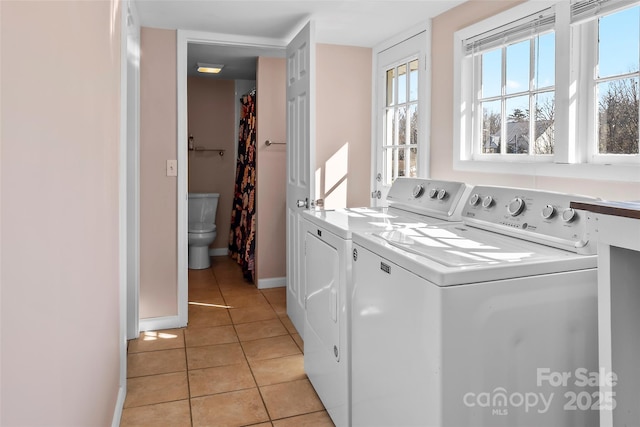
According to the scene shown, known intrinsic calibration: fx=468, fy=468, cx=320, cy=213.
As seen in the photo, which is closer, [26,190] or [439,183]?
[26,190]

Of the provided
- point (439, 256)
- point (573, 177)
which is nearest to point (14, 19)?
point (439, 256)

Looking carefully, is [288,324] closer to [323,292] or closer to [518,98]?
[323,292]

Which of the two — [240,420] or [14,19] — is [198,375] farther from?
[14,19]

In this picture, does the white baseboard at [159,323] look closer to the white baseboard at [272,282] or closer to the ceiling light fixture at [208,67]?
the white baseboard at [272,282]

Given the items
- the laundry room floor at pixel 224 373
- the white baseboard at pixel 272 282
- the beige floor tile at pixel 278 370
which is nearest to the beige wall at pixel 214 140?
the white baseboard at pixel 272 282

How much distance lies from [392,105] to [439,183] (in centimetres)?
126

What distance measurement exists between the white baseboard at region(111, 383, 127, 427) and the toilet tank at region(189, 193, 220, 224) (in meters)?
3.01

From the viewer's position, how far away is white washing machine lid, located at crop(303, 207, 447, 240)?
1990 mm

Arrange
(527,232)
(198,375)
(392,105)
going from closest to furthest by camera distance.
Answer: (527,232) → (198,375) → (392,105)

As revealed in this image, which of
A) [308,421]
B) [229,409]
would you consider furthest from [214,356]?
[308,421]

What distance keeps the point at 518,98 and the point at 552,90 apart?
23 cm

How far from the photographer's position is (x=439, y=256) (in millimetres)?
1421

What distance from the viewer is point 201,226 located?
16.4 ft

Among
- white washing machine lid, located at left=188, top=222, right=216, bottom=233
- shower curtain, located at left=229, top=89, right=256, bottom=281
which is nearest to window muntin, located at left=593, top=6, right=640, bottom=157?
shower curtain, located at left=229, top=89, right=256, bottom=281
